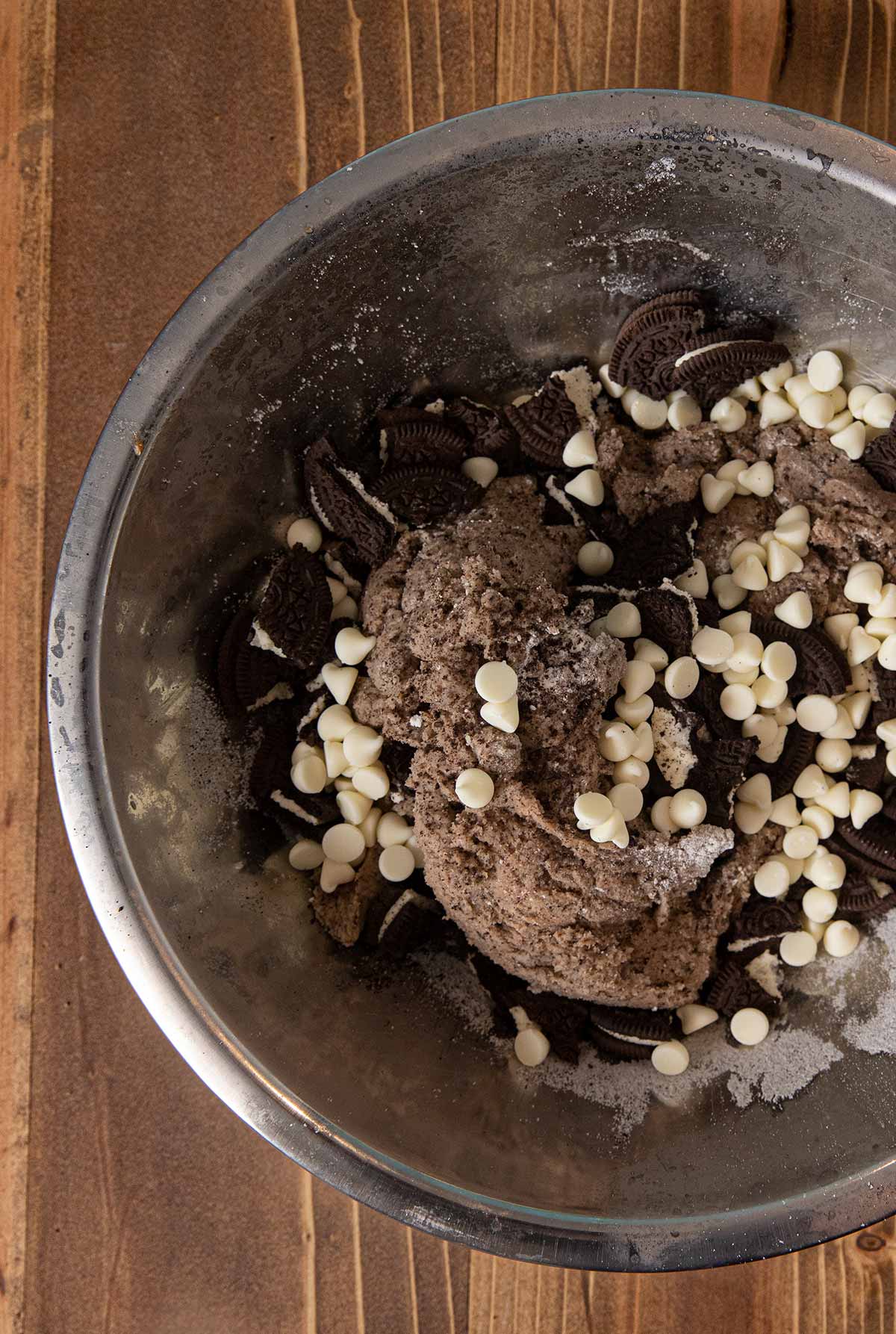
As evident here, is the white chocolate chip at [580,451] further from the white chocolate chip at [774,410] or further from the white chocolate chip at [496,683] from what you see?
the white chocolate chip at [496,683]

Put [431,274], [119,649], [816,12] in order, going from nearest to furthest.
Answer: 1. [119,649]
2. [431,274]
3. [816,12]

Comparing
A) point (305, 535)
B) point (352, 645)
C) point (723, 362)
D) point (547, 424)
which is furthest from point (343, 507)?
point (723, 362)

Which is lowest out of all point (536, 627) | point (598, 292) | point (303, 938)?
point (303, 938)

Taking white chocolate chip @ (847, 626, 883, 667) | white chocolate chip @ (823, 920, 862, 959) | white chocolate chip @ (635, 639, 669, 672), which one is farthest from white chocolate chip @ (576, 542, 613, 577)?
white chocolate chip @ (823, 920, 862, 959)

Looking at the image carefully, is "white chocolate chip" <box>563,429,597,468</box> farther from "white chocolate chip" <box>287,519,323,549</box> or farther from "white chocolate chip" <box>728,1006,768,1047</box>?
"white chocolate chip" <box>728,1006,768,1047</box>

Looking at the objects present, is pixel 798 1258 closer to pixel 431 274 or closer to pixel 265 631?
pixel 265 631

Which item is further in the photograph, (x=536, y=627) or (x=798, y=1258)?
(x=798, y=1258)

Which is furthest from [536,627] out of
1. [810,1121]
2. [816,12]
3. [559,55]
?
[816,12]
